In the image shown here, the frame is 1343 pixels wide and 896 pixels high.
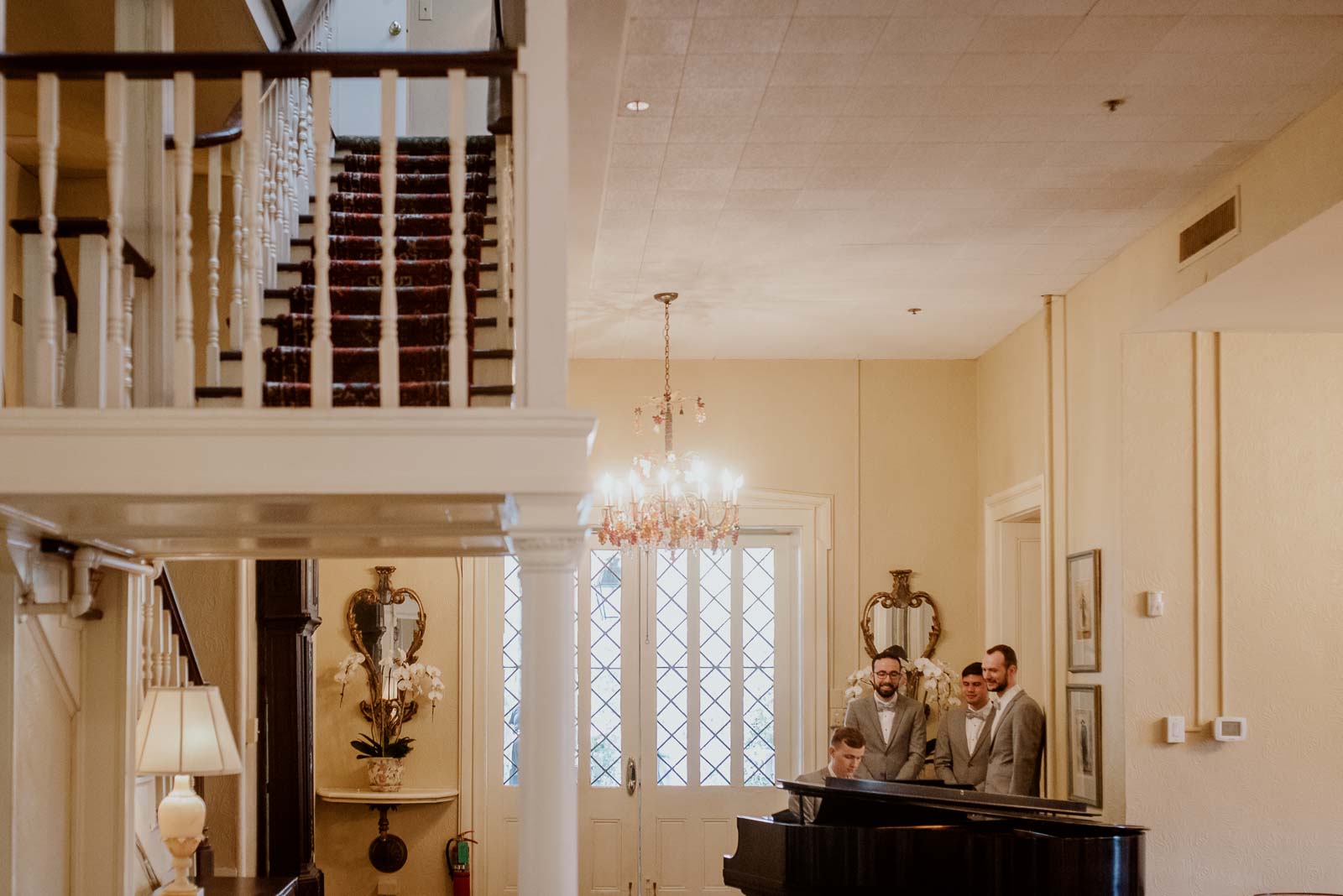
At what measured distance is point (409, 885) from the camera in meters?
9.71

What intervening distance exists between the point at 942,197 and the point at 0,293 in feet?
13.3

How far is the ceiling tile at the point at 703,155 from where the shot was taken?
5.92 m

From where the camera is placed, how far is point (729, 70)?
515cm

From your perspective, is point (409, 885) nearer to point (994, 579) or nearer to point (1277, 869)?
point (994, 579)

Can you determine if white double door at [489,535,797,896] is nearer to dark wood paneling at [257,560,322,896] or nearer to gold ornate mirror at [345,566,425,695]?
gold ornate mirror at [345,566,425,695]

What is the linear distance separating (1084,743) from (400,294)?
171 inches

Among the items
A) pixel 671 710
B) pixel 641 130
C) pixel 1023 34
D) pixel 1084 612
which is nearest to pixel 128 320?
pixel 641 130

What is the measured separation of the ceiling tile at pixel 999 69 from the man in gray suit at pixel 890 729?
15.1ft

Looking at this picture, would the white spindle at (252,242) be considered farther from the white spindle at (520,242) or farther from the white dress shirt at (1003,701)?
the white dress shirt at (1003,701)

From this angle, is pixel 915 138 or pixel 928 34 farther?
pixel 915 138

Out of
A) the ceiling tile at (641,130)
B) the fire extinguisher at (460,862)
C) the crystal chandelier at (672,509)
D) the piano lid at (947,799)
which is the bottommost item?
the fire extinguisher at (460,862)

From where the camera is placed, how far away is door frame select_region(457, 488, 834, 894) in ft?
32.1

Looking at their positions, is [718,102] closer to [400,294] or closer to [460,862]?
[400,294]

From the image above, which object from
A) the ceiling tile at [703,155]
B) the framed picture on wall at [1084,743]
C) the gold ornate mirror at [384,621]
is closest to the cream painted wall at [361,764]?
the gold ornate mirror at [384,621]
